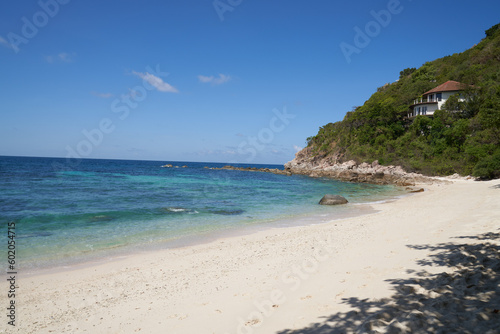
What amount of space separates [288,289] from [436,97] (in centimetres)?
6141

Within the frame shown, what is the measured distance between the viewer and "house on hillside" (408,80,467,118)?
51269mm

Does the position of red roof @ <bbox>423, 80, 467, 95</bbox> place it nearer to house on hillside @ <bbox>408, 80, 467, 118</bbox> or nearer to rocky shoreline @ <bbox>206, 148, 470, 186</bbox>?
house on hillside @ <bbox>408, 80, 467, 118</bbox>

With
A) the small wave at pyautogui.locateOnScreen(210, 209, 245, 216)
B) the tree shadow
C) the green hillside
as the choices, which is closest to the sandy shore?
the tree shadow

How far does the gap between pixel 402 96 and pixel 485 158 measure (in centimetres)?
3835

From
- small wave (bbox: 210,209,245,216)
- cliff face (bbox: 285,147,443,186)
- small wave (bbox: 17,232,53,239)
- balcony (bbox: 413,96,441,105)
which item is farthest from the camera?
balcony (bbox: 413,96,441,105)

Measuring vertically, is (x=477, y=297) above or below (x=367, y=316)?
above

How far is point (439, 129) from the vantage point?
155 ft

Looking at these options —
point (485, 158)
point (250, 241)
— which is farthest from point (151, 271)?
point (485, 158)

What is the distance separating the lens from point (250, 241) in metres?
11.8

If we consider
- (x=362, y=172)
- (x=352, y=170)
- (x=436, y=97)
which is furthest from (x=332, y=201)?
Result: (x=436, y=97)

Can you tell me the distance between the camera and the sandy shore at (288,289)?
4.54 meters

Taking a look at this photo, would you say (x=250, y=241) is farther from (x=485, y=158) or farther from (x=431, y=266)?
(x=485, y=158)

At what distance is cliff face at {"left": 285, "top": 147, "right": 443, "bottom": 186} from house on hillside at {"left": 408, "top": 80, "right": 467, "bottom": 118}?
→ 1473 cm

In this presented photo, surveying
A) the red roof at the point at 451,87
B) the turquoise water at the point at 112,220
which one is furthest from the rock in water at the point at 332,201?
the red roof at the point at 451,87
